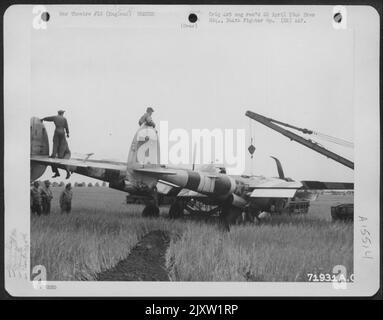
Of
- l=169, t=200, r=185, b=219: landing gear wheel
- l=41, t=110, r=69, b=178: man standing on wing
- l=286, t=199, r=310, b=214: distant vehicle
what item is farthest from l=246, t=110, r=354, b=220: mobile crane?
l=41, t=110, r=69, b=178: man standing on wing

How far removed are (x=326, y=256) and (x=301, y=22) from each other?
1.08 m

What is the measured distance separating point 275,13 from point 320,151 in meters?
0.67

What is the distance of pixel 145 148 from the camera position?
7.58 feet

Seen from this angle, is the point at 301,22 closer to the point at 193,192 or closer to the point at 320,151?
the point at 320,151

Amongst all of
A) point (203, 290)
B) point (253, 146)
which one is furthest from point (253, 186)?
point (203, 290)

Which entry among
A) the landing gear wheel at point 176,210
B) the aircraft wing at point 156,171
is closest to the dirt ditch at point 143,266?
the landing gear wheel at point 176,210

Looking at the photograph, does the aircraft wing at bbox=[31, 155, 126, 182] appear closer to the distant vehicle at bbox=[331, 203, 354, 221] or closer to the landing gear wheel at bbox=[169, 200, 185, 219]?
the landing gear wheel at bbox=[169, 200, 185, 219]

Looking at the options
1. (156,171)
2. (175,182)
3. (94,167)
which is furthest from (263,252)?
(94,167)

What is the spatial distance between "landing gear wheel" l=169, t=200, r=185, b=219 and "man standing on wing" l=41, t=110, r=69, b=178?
1.85 feet

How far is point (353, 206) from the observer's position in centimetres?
231

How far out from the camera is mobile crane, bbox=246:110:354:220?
231 cm

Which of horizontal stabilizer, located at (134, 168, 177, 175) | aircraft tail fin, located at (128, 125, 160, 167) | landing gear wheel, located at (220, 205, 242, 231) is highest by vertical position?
aircraft tail fin, located at (128, 125, 160, 167)

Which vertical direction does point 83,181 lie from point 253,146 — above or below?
below
